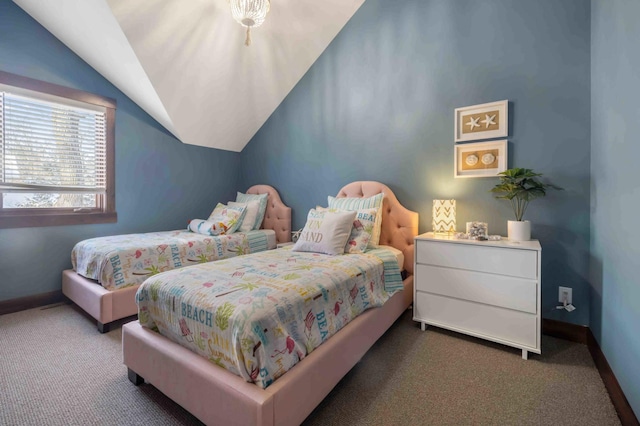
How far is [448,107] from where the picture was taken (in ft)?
8.23

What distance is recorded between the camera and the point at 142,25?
2320 mm

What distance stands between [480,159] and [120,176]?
11.7 feet

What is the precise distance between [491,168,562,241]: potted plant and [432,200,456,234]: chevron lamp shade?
338mm

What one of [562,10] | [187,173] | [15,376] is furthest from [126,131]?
[562,10]

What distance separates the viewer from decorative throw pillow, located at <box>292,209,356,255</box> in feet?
7.36

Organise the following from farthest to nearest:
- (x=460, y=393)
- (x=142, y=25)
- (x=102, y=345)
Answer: (x=142, y=25) → (x=102, y=345) → (x=460, y=393)

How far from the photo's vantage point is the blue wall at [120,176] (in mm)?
2520

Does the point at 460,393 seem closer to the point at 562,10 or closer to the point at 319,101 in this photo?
the point at 562,10

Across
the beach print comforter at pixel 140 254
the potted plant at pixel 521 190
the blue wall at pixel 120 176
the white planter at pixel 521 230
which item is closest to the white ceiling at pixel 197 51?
the blue wall at pixel 120 176

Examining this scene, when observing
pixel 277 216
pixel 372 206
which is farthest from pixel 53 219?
pixel 372 206

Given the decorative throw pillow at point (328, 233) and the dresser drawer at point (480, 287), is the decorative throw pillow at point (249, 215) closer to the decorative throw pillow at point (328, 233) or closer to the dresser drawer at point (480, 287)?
the decorative throw pillow at point (328, 233)

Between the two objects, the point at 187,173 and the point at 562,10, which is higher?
the point at 562,10

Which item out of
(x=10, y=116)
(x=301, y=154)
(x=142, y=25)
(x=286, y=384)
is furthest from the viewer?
(x=301, y=154)

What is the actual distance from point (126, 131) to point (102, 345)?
7.35ft
